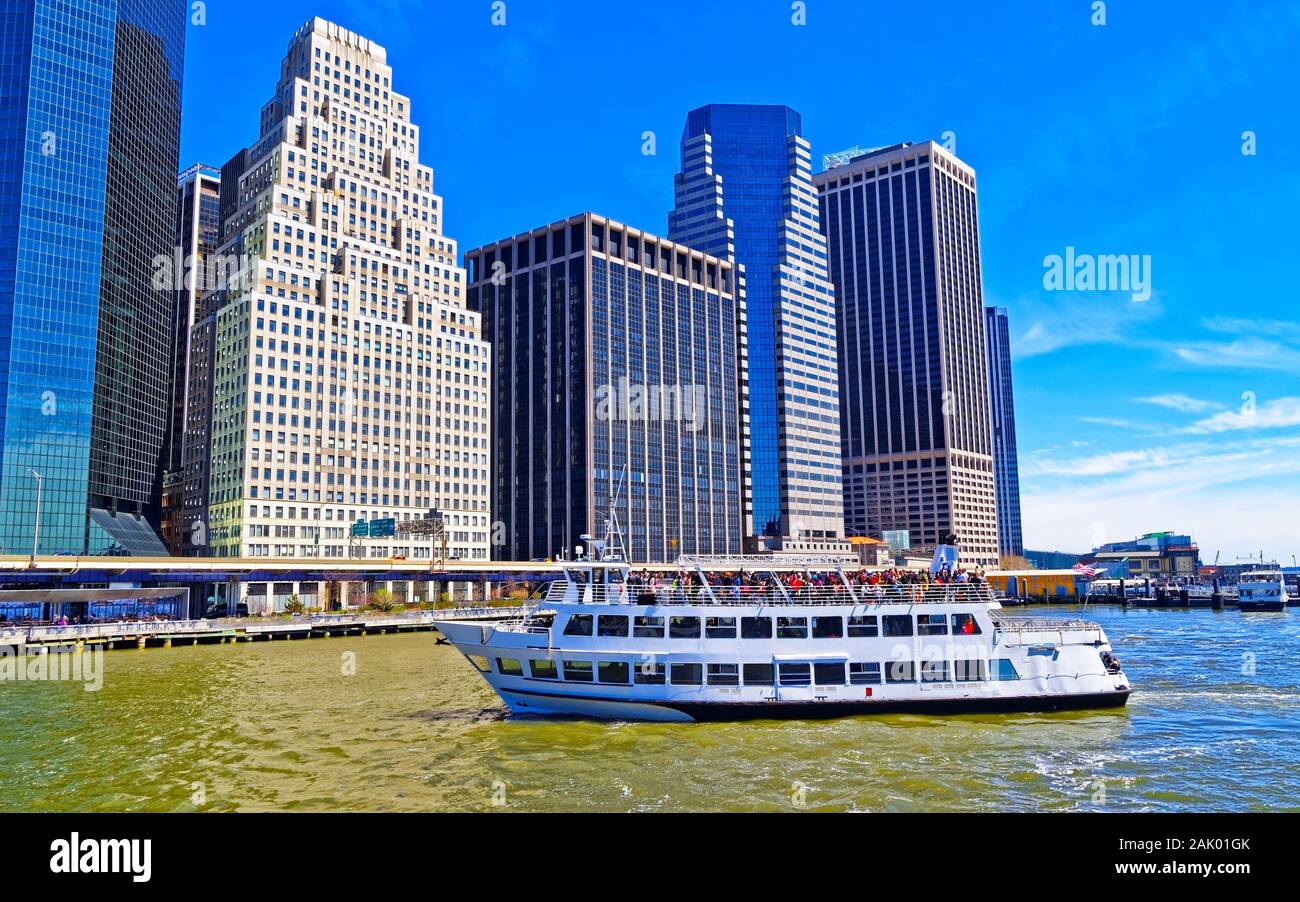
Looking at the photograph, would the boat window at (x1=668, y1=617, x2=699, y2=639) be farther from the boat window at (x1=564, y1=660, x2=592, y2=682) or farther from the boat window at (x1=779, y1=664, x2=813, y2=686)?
the boat window at (x1=779, y1=664, x2=813, y2=686)

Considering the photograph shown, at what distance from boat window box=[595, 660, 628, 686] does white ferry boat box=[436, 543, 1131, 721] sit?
0.05 metres

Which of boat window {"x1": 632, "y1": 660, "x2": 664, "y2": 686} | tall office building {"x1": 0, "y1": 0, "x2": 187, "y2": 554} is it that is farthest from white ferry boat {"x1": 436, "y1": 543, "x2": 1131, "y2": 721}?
tall office building {"x1": 0, "y1": 0, "x2": 187, "y2": 554}

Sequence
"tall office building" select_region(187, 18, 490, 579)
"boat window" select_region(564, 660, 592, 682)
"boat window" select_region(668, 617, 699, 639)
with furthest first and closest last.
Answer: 1. "tall office building" select_region(187, 18, 490, 579)
2. "boat window" select_region(668, 617, 699, 639)
3. "boat window" select_region(564, 660, 592, 682)

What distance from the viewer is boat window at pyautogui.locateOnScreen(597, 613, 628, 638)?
1644 inches

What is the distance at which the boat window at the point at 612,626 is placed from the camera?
4175 cm

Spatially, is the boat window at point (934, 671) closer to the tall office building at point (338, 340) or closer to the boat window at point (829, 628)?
the boat window at point (829, 628)

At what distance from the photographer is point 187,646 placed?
281 ft

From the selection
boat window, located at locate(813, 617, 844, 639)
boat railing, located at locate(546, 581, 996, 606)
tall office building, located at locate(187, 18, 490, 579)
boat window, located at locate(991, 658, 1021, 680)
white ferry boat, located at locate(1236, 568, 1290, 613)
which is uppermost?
tall office building, located at locate(187, 18, 490, 579)

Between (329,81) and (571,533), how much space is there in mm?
100721

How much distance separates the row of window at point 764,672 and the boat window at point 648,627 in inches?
49.7

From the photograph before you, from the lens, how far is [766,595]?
4294cm

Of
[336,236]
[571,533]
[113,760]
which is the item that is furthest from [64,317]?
[113,760]

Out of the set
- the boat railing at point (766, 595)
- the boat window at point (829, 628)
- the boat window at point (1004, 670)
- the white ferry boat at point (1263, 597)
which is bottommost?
the white ferry boat at point (1263, 597)

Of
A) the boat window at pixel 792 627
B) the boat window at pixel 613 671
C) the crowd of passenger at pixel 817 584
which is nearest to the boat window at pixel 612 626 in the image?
the boat window at pixel 613 671
